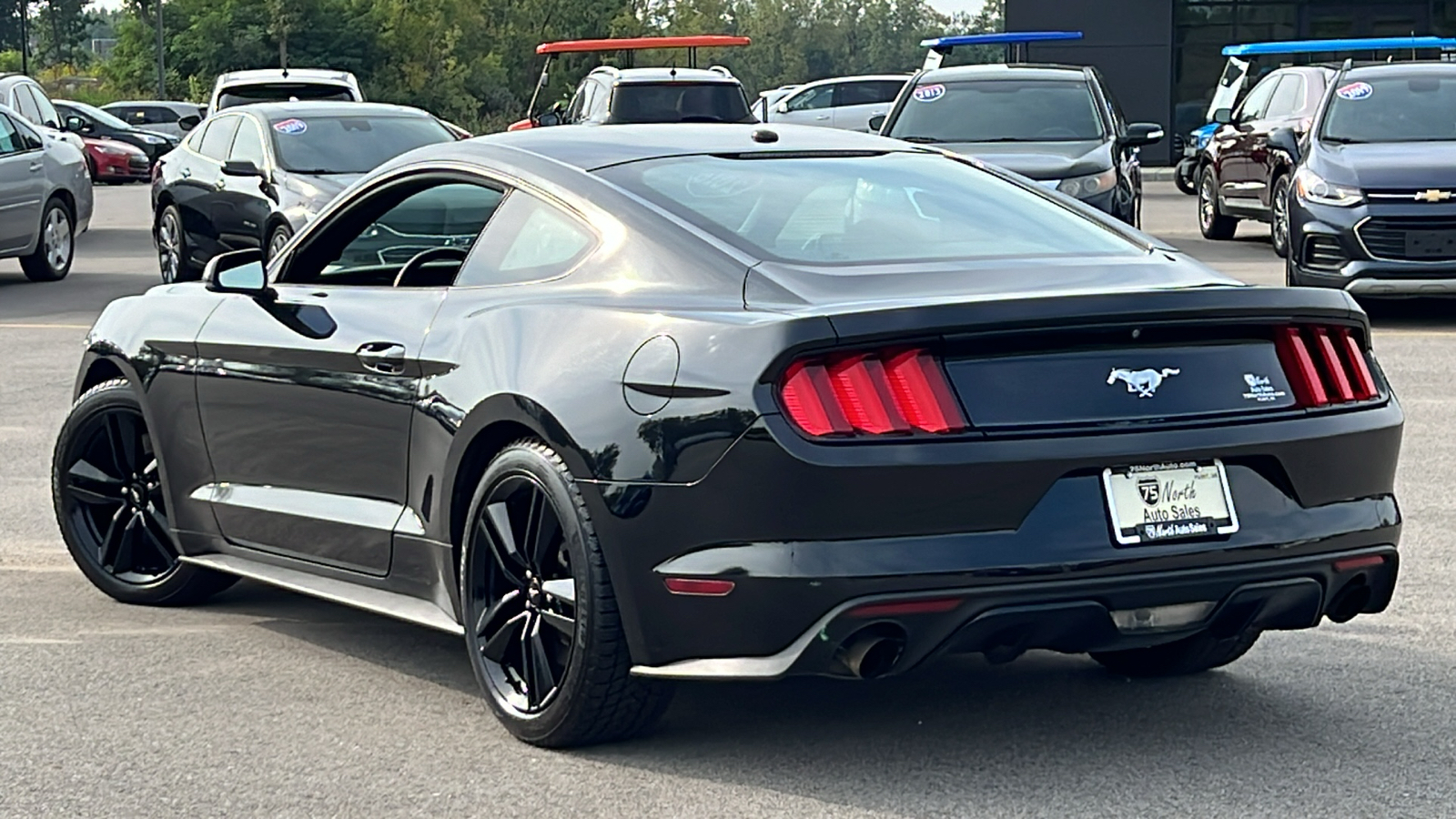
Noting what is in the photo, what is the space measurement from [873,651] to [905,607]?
0.15 metres

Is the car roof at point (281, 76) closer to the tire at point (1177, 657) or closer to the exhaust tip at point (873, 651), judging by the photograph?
the tire at point (1177, 657)

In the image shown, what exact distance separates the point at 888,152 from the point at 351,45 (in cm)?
7194

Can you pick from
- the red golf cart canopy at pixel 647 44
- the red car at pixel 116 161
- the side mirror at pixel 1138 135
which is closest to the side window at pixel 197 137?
the side mirror at pixel 1138 135

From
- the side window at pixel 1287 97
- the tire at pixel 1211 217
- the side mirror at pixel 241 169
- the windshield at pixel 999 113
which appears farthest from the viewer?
the tire at pixel 1211 217

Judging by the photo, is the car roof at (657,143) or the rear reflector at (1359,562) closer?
the rear reflector at (1359,562)

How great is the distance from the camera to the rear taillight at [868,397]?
4.64 m

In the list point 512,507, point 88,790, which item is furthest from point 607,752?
point 88,790

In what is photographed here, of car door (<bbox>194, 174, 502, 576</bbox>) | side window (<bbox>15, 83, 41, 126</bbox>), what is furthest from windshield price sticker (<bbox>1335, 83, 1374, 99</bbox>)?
side window (<bbox>15, 83, 41, 126</bbox>)

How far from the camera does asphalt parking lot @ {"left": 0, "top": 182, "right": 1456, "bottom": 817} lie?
4793mm

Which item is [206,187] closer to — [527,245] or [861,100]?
[527,245]

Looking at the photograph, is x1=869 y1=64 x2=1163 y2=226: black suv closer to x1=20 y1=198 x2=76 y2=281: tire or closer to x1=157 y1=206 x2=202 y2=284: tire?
x1=157 y1=206 x2=202 y2=284: tire

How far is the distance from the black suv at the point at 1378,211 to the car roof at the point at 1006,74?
263cm

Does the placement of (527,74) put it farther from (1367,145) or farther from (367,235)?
(367,235)

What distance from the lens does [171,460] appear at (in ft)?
21.8
